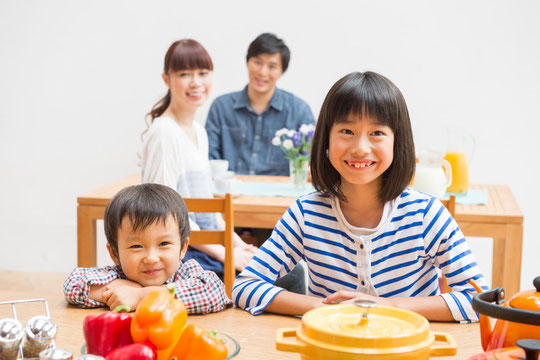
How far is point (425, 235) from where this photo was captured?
49.1 inches

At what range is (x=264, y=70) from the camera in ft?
10.9

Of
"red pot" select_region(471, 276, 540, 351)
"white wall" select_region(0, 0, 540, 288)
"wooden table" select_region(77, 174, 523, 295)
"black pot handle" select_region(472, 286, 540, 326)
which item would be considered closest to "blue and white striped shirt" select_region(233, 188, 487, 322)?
"red pot" select_region(471, 276, 540, 351)

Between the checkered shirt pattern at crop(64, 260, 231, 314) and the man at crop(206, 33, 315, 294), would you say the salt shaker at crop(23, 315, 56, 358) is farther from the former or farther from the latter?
the man at crop(206, 33, 315, 294)

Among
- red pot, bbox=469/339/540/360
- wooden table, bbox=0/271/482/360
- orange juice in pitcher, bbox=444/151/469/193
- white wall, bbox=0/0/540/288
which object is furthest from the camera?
white wall, bbox=0/0/540/288

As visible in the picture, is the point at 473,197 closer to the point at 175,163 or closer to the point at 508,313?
the point at 175,163

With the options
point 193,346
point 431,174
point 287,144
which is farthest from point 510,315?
point 287,144

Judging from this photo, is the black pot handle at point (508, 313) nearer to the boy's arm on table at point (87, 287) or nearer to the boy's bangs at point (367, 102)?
the boy's bangs at point (367, 102)

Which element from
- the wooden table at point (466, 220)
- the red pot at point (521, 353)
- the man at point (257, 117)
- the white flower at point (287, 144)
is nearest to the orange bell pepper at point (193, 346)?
the red pot at point (521, 353)

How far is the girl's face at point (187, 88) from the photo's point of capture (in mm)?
2314

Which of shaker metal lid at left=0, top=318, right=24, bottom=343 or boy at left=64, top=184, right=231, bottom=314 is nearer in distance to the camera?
shaker metal lid at left=0, top=318, right=24, bottom=343

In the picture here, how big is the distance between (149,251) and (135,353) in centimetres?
46

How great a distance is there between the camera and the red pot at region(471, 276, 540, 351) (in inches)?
25.7

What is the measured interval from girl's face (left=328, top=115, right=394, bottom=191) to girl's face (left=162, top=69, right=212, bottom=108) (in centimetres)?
117

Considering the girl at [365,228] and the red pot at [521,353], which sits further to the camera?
the girl at [365,228]
